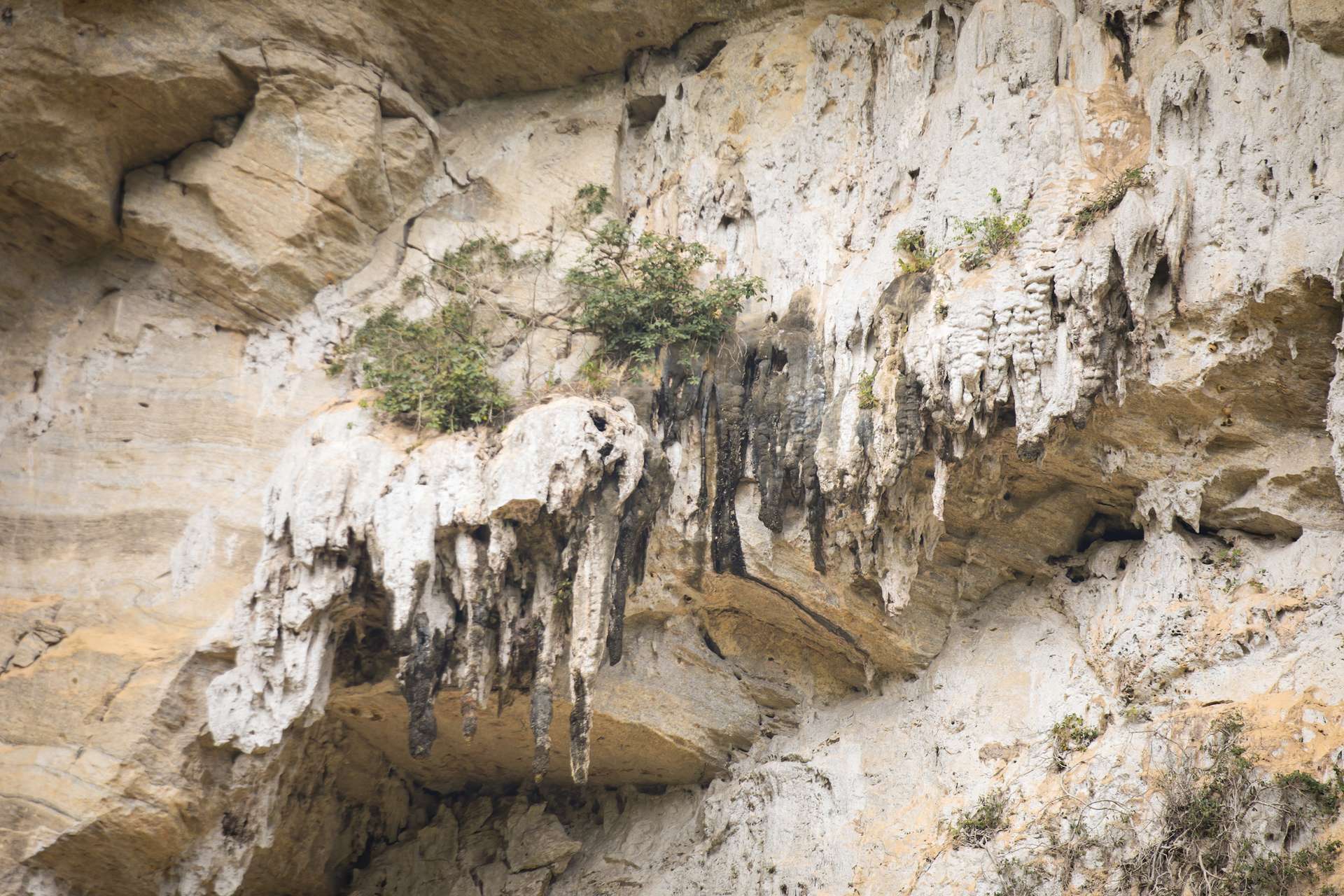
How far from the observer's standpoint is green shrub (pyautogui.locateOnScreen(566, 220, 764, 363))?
12.7 m

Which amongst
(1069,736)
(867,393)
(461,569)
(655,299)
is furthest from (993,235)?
(461,569)

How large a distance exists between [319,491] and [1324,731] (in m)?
8.92

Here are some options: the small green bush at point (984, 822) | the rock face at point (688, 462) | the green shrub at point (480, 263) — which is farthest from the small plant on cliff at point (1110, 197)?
the green shrub at point (480, 263)

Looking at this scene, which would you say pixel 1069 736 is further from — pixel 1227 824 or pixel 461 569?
pixel 461 569

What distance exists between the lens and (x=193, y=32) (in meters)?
13.3

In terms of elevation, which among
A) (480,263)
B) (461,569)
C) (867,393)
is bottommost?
(461,569)

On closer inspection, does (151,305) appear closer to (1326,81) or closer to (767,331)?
(767,331)

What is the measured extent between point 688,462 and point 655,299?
1854 mm

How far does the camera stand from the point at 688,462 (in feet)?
40.8

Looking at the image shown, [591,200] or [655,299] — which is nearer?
[655,299]

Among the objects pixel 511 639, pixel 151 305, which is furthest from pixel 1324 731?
pixel 151 305

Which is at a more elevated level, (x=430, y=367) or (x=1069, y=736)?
(x=430, y=367)

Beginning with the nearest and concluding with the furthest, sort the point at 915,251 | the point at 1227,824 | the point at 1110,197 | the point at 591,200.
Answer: the point at 1227,824, the point at 1110,197, the point at 915,251, the point at 591,200

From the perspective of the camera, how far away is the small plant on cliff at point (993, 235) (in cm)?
1102
